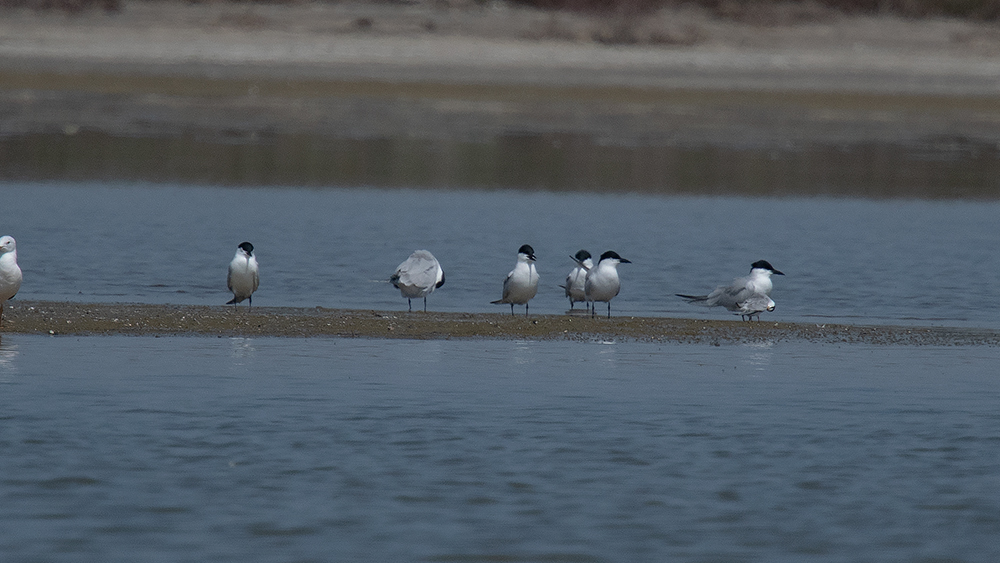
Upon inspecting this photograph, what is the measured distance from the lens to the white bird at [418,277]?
47.0ft

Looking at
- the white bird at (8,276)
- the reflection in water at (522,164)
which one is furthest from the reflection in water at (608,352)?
the reflection in water at (522,164)

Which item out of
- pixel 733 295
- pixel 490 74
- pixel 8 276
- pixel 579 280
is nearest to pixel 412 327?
pixel 579 280

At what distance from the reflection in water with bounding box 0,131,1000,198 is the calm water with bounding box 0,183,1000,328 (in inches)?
50.1

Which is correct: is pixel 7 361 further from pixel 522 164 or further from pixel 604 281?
pixel 522 164

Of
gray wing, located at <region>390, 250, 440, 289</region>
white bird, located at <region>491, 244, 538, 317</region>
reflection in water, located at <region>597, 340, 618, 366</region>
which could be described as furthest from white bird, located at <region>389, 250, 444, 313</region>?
reflection in water, located at <region>597, 340, 618, 366</region>

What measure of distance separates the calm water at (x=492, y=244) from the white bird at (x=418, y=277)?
0.38 m

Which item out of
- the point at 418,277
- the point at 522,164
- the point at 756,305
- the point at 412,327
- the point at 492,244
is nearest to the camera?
the point at 412,327

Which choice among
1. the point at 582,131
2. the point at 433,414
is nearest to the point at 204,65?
the point at 582,131

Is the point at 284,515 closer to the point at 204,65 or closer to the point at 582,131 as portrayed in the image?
the point at 582,131

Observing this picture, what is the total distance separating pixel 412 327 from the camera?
13180 mm

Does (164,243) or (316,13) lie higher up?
(316,13)

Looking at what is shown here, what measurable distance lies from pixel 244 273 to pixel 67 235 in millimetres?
5268

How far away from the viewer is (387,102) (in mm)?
35500

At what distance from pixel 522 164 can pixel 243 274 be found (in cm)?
1458
